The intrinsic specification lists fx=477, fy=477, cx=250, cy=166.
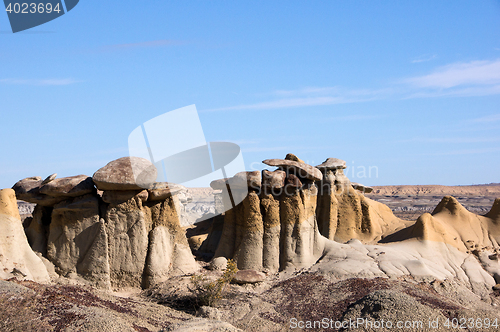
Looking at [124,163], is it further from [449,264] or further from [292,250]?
[449,264]

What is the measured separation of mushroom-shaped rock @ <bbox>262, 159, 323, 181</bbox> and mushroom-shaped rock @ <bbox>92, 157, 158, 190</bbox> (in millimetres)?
3805

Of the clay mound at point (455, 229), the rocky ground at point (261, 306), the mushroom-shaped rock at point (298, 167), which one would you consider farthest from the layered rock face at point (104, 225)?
the clay mound at point (455, 229)

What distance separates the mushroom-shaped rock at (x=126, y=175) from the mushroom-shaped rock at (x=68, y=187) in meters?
0.44

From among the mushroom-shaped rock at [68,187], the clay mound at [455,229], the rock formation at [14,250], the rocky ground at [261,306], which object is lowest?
the clay mound at [455,229]

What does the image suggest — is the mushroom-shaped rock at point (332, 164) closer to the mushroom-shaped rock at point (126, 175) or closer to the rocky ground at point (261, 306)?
the rocky ground at point (261, 306)

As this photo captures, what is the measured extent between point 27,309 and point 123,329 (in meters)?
1.55

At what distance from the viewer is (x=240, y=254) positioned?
535 inches

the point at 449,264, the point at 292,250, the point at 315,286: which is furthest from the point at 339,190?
the point at 315,286

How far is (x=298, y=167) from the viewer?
1377 centimetres

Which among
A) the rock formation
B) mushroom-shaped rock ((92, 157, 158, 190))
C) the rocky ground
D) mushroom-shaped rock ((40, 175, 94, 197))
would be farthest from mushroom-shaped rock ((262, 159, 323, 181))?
the rock formation

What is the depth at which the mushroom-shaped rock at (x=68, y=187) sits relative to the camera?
11.2m

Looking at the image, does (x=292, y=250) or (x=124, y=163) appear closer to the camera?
(x=124, y=163)

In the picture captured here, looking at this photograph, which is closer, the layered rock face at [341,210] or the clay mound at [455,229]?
the clay mound at [455,229]

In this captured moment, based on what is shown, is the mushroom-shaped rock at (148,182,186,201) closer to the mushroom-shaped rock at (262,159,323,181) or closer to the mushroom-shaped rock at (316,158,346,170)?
the mushroom-shaped rock at (262,159,323,181)
